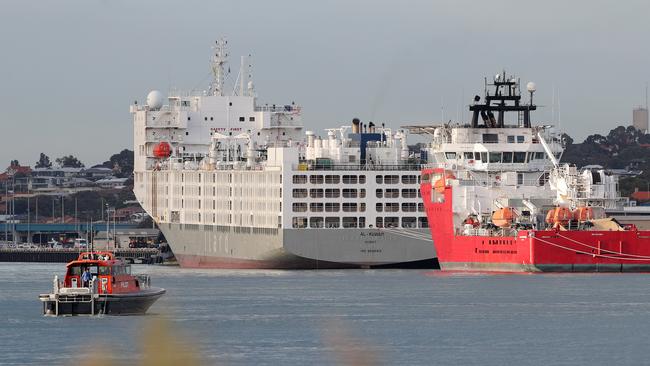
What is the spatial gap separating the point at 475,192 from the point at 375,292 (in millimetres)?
14688

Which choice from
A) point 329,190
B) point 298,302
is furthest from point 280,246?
point 298,302

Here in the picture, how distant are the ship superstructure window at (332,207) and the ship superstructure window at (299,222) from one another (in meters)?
1.31

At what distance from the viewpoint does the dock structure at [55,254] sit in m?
145

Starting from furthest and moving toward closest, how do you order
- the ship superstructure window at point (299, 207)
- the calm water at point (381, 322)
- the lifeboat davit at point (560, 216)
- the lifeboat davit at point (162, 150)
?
1. the lifeboat davit at point (162, 150)
2. the ship superstructure window at point (299, 207)
3. the lifeboat davit at point (560, 216)
4. the calm water at point (381, 322)

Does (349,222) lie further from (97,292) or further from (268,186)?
(97,292)

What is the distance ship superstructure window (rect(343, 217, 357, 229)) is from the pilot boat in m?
36.2

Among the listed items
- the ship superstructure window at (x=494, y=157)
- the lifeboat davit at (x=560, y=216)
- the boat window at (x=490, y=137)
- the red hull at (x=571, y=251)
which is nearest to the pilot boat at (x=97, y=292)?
the red hull at (x=571, y=251)

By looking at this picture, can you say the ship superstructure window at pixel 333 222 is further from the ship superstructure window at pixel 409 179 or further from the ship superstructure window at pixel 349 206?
the ship superstructure window at pixel 409 179

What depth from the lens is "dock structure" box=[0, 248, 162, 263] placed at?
14500 cm

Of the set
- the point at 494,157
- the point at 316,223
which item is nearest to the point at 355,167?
the point at 316,223

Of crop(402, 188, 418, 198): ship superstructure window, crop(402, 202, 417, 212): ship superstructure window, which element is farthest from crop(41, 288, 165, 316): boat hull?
crop(402, 188, 418, 198): ship superstructure window

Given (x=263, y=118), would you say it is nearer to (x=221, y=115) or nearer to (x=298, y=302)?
(x=221, y=115)

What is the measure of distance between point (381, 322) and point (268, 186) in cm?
4077

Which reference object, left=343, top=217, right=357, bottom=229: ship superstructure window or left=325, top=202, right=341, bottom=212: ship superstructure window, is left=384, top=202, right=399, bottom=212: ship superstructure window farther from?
left=325, top=202, right=341, bottom=212: ship superstructure window
